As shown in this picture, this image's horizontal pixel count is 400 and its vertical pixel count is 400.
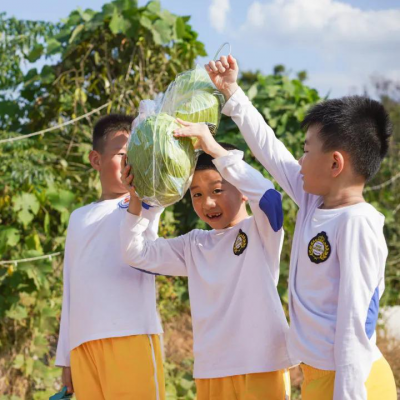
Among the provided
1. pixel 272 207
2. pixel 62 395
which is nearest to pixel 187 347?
pixel 62 395

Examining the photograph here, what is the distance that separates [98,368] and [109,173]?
880 millimetres

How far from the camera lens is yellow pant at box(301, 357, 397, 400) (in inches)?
80.0

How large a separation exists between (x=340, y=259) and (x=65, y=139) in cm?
321

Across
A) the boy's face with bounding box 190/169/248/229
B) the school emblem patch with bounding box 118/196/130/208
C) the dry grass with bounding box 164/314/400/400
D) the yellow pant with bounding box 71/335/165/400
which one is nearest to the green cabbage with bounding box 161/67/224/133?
the boy's face with bounding box 190/169/248/229

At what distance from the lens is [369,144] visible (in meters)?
2.19

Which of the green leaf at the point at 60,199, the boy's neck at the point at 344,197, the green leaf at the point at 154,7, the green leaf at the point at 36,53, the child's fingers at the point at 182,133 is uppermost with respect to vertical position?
the green leaf at the point at 154,7

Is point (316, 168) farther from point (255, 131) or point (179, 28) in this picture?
point (179, 28)

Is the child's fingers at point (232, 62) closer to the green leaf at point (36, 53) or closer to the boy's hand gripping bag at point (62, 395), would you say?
the boy's hand gripping bag at point (62, 395)

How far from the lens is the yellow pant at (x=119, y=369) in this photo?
2654mm

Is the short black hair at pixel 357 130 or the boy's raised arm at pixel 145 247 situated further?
the boy's raised arm at pixel 145 247

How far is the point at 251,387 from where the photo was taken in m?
2.34

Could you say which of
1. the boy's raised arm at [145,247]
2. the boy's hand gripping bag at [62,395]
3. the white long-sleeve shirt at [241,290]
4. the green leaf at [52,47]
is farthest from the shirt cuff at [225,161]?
the green leaf at [52,47]

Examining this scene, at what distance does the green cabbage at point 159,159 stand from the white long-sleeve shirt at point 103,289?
534mm

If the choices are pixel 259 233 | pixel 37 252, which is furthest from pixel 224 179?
pixel 37 252
